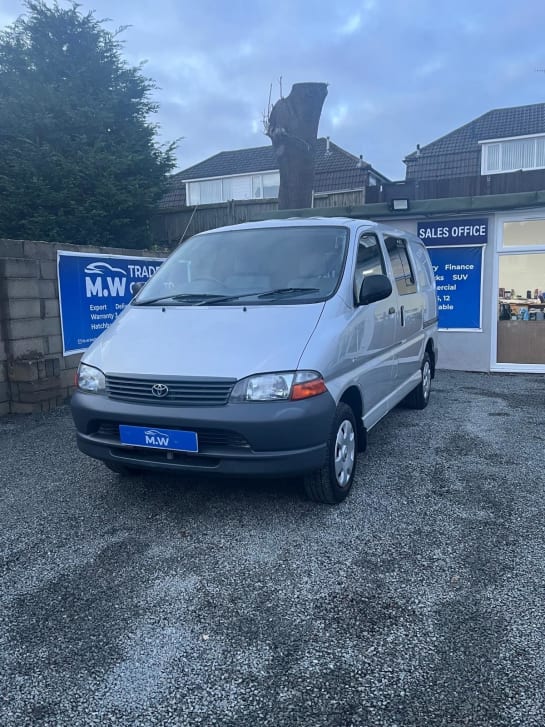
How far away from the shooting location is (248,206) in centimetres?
1141

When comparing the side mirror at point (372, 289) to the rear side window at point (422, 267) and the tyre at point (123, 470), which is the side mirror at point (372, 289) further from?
the rear side window at point (422, 267)

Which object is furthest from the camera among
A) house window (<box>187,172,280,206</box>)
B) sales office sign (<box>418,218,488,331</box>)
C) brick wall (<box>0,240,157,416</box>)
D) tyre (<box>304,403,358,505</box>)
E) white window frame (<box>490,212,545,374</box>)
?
house window (<box>187,172,280,206</box>)

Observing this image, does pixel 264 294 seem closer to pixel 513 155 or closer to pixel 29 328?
pixel 29 328

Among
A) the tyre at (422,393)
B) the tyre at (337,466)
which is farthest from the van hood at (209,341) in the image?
the tyre at (422,393)

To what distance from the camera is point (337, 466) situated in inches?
148

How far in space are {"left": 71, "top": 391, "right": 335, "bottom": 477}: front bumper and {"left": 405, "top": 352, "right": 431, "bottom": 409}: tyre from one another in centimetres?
335

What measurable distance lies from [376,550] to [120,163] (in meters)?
11.5

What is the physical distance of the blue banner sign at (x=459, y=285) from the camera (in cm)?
891

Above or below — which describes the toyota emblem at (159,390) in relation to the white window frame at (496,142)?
below

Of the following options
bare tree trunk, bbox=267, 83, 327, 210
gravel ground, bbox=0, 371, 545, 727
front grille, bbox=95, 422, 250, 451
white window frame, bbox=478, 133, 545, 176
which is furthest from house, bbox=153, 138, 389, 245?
front grille, bbox=95, 422, 250, 451

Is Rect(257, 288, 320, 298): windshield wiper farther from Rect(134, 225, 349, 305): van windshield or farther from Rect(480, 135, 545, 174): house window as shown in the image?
Rect(480, 135, 545, 174): house window

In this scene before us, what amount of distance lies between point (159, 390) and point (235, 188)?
25.4 metres

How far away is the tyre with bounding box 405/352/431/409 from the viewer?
21.6ft

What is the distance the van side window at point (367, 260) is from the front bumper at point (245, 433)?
1.24 metres
